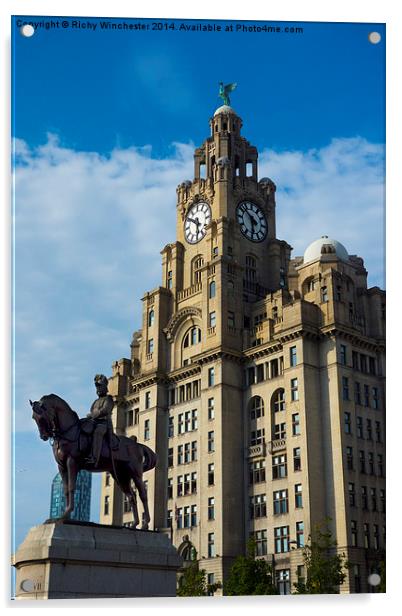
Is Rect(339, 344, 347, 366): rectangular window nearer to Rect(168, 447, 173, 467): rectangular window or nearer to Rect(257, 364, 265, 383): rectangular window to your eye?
Rect(257, 364, 265, 383): rectangular window

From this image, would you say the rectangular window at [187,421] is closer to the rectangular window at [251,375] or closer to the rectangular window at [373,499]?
the rectangular window at [251,375]

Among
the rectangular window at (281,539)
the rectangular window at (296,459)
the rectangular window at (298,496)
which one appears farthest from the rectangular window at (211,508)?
the rectangular window at (296,459)

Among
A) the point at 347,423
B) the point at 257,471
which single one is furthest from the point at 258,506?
the point at 347,423

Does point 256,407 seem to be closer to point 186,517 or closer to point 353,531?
point 186,517

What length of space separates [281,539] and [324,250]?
23221mm

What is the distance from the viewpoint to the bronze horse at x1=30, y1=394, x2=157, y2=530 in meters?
27.4

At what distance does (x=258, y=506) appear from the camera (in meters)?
65.3

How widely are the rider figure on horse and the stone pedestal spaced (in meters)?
2.52

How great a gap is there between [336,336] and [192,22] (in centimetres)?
4023

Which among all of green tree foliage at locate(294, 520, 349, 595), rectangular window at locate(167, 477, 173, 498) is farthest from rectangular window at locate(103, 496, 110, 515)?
green tree foliage at locate(294, 520, 349, 595)

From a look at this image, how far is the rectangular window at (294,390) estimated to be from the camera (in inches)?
2516

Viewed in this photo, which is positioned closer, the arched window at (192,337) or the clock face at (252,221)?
the arched window at (192,337)

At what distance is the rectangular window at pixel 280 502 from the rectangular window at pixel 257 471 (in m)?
2.44
